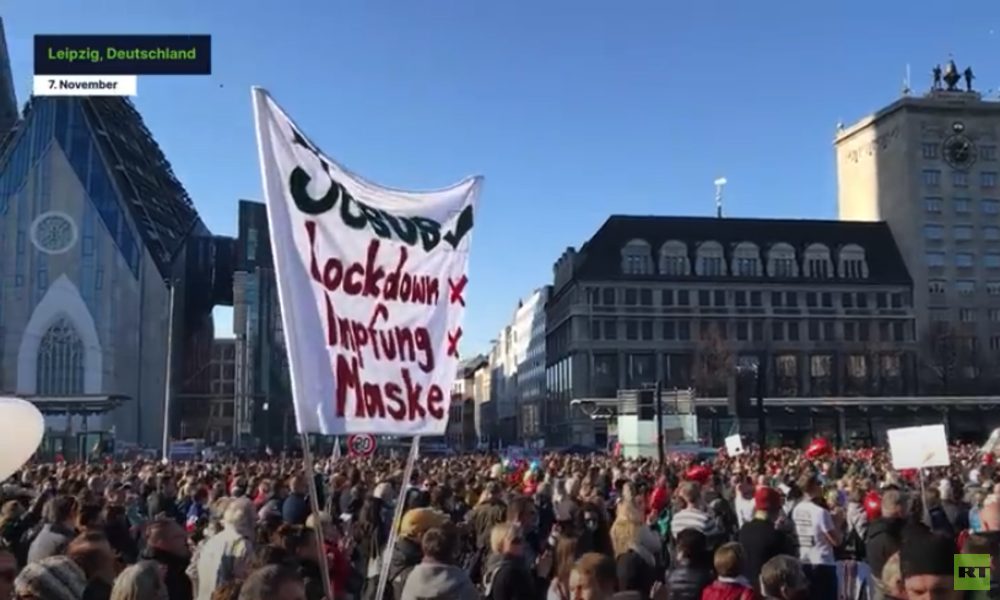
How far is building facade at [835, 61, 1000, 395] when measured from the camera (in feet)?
324

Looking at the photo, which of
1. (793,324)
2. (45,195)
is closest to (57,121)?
(45,195)

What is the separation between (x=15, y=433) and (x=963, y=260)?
10461 cm

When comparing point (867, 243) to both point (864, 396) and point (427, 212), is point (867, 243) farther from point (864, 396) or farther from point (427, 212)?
point (427, 212)

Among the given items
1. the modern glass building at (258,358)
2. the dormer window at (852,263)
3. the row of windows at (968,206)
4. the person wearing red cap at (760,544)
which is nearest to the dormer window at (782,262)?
the dormer window at (852,263)

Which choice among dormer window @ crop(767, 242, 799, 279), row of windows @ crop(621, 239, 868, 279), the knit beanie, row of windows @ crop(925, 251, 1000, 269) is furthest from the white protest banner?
row of windows @ crop(925, 251, 1000, 269)

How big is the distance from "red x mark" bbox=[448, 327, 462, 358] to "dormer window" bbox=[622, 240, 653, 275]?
3463 inches

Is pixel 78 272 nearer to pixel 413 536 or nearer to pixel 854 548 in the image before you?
pixel 854 548

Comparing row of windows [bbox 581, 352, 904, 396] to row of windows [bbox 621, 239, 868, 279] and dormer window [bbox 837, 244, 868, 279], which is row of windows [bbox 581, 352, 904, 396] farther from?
dormer window [bbox 837, 244, 868, 279]

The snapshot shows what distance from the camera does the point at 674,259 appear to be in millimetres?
95750

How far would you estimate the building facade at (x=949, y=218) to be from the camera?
324ft

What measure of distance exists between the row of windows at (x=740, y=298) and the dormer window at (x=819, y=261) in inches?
85.3

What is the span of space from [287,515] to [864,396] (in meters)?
85.8

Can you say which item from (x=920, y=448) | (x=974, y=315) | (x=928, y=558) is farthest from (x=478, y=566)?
(x=974, y=315)

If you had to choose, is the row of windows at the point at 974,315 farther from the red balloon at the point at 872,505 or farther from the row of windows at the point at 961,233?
the red balloon at the point at 872,505
